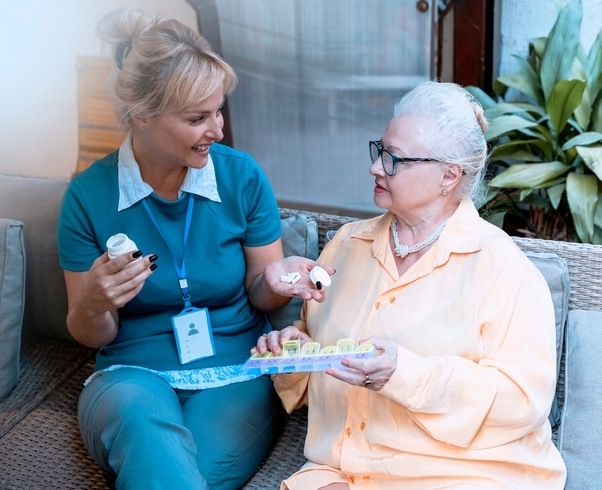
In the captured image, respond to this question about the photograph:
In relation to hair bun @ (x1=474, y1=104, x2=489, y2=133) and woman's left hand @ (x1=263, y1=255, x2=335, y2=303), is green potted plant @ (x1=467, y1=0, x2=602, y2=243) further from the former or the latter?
woman's left hand @ (x1=263, y1=255, x2=335, y2=303)

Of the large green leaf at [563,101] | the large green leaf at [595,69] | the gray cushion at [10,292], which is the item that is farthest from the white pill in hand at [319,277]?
the large green leaf at [595,69]

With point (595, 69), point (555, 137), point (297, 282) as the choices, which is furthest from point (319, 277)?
point (595, 69)

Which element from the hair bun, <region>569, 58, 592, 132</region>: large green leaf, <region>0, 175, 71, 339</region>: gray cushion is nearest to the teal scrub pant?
<region>0, 175, 71, 339</region>: gray cushion

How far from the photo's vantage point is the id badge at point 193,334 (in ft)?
6.79

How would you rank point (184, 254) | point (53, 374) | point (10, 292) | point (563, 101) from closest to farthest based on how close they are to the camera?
point (184, 254)
point (10, 292)
point (53, 374)
point (563, 101)

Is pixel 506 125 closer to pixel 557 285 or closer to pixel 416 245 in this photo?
pixel 557 285

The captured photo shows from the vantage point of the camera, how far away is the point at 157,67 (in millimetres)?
1882

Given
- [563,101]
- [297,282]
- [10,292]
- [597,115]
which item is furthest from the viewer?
[597,115]

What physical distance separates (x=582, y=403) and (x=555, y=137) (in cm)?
134

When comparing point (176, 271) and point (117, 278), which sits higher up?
point (117, 278)

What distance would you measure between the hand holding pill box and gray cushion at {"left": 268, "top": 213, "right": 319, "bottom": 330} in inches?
20.8

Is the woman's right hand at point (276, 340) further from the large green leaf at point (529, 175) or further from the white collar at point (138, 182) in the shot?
the large green leaf at point (529, 175)

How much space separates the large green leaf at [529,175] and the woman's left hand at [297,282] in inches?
42.3

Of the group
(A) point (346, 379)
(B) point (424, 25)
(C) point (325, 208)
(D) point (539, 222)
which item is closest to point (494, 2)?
(B) point (424, 25)
